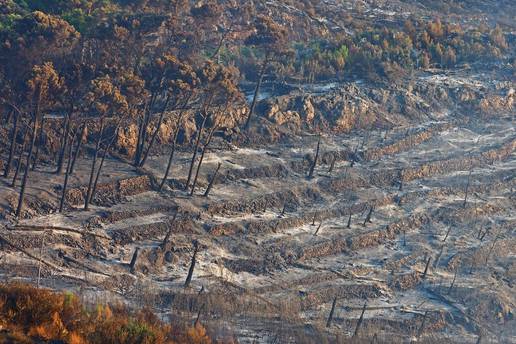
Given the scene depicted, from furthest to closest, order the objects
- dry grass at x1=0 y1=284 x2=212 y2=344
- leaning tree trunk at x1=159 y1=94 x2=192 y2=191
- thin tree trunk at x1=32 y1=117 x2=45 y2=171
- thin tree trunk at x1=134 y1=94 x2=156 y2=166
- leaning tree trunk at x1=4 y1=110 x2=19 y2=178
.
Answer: thin tree trunk at x1=134 y1=94 x2=156 y2=166 → leaning tree trunk at x1=159 y1=94 x2=192 y2=191 → thin tree trunk at x1=32 y1=117 x2=45 y2=171 → leaning tree trunk at x1=4 y1=110 x2=19 y2=178 → dry grass at x1=0 y1=284 x2=212 y2=344

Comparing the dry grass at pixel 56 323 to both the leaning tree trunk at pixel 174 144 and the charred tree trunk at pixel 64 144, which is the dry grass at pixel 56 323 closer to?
the charred tree trunk at pixel 64 144

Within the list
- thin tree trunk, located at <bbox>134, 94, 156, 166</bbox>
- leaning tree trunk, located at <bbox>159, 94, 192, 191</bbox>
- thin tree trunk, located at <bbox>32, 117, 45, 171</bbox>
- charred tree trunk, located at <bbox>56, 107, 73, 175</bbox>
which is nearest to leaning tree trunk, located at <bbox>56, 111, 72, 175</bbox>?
charred tree trunk, located at <bbox>56, 107, 73, 175</bbox>

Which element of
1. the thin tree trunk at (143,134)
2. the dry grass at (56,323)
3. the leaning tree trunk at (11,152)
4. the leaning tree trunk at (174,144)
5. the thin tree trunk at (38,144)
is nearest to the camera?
the dry grass at (56,323)

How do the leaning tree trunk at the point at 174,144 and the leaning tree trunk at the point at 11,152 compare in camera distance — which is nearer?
the leaning tree trunk at the point at 11,152

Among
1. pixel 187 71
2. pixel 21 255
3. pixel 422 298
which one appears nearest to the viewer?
pixel 21 255

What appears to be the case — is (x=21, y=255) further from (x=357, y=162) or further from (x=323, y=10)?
(x=323, y=10)

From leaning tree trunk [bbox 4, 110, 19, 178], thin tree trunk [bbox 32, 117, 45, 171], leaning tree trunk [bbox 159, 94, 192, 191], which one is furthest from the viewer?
leaning tree trunk [bbox 159, 94, 192, 191]

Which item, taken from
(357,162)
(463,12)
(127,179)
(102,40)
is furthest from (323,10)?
(127,179)

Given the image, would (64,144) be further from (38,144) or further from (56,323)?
(56,323)

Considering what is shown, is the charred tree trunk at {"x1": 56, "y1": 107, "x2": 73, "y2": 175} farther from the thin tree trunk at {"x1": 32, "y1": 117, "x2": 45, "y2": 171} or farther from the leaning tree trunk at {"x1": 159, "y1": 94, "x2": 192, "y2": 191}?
the leaning tree trunk at {"x1": 159, "y1": 94, "x2": 192, "y2": 191}

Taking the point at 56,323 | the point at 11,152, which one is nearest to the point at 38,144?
the point at 11,152

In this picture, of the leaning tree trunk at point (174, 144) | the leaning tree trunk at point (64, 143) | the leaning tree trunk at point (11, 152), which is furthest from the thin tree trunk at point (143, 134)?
the leaning tree trunk at point (11, 152)
